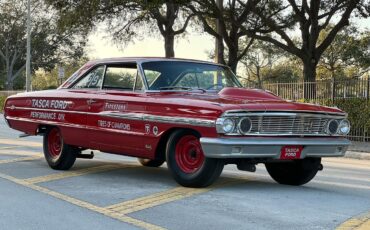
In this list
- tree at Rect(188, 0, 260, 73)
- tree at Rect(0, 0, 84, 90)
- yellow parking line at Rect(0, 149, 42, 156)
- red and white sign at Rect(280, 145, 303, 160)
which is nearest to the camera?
red and white sign at Rect(280, 145, 303, 160)

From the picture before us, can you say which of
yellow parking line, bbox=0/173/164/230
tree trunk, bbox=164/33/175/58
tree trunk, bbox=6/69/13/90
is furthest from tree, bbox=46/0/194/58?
tree trunk, bbox=6/69/13/90

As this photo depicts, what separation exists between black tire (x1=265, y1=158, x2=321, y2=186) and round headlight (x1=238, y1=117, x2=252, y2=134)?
3.85 ft

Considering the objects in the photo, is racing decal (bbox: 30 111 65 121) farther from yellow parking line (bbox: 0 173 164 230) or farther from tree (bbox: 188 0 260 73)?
tree (bbox: 188 0 260 73)

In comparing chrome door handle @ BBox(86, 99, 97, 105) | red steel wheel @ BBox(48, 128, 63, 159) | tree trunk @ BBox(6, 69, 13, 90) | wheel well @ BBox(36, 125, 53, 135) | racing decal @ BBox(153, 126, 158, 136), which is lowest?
red steel wheel @ BBox(48, 128, 63, 159)

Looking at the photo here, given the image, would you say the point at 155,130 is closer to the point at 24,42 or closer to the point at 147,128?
the point at 147,128

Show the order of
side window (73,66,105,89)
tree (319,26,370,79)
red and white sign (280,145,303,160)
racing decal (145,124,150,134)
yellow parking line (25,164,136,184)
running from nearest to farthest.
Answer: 1. red and white sign (280,145,303,160)
2. racing decal (145,124,150,134)
3. yellow parking line (25,164,136,184)
4. side window (73,66,105,89)
5. tree (319,26,370,79)

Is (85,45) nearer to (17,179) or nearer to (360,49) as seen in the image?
(360,49)

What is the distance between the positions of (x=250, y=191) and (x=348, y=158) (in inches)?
303

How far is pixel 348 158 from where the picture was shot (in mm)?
14164

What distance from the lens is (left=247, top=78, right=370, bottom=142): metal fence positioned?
17469 millimetres

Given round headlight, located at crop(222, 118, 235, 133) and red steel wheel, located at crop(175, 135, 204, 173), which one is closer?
round headlight, located at crop(222, 118, 235, 133)

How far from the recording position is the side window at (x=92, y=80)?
877 cm

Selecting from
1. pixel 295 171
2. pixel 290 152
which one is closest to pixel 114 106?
pixel 290 152

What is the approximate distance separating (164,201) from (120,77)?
2503mm
